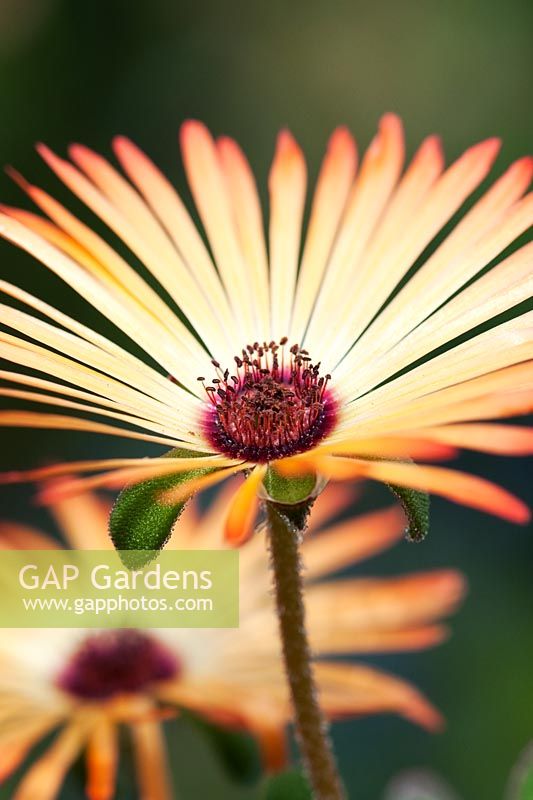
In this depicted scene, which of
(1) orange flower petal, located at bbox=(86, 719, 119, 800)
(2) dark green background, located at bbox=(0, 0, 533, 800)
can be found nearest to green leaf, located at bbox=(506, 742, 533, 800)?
(1) orange flower petal, located at bbox=(86, 719, 119, 800)

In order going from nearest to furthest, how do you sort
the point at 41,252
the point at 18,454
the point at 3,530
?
the point at 41,252, the point at 3,530, the point at 18,454

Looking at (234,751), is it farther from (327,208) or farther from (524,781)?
(327,208)

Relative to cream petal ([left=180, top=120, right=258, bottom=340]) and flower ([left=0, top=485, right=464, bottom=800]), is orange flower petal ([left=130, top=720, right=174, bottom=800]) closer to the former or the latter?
flower ([left=0, top=485, right=464, bottom=800])

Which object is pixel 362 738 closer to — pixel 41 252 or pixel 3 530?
pixel 3 530

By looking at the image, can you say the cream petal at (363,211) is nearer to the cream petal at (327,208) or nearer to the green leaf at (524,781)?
the cream petal at (327,208)

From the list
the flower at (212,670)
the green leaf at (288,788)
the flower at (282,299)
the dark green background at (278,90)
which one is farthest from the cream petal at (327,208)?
the dark green background at (278,90)

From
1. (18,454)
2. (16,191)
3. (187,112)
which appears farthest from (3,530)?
(187,112)
